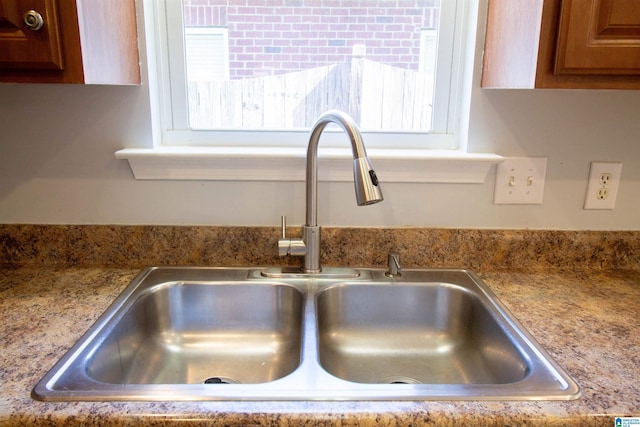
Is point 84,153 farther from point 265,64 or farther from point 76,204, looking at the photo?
point 265,64

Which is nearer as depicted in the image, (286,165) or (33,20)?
(33,20)

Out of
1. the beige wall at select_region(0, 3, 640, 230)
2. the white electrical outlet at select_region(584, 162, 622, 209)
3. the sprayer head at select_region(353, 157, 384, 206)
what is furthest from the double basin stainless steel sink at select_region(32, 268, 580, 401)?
the white electrical outlet at select_region(584, 162, 622, 209)

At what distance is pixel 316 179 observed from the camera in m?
1.00

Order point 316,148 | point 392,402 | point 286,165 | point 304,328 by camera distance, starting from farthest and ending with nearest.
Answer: point 286,165 < point 316,148 < point 304,328 < point 392,402

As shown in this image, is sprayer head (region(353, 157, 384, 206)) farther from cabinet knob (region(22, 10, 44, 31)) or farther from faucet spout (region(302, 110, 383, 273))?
cabinet knob (region(22, 10, 44, 31))

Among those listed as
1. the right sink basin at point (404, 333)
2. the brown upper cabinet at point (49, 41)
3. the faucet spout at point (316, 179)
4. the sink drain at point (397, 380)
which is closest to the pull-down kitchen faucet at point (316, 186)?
the faucet spout at point (316, 179)

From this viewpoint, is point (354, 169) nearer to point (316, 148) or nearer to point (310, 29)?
point (316, 148)

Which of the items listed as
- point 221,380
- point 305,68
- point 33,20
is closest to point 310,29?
point 305,68

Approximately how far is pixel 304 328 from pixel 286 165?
0.41m

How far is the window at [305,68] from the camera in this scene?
111cm

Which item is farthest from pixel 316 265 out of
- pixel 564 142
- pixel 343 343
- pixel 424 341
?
pixel 564 142

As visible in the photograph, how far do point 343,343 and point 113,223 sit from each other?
24.9 inches

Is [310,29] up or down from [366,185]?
up

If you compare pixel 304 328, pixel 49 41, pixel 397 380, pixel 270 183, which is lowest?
pixel 397 380
